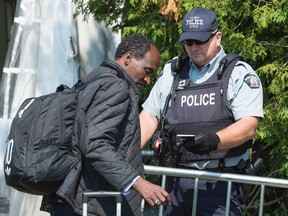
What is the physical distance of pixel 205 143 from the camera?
4.19 metres

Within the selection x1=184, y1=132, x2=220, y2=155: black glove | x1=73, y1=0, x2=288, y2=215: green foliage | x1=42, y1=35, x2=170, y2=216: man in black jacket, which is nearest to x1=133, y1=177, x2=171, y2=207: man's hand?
x1=42, y1=35, x2=170, y2=216: man in black jacket

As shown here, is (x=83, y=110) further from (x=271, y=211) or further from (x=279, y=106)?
(x=271, y=211)

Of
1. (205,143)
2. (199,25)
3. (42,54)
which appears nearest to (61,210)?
(205,143)

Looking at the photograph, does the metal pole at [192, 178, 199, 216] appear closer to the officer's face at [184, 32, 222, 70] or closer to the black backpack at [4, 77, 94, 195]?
the officer's face at [184, 32, 222, 70]

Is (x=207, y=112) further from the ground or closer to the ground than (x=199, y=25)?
closer to the ground

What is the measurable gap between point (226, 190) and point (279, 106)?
1.46 m

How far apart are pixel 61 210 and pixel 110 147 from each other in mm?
447

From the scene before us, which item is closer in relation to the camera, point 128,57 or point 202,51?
point 128,57

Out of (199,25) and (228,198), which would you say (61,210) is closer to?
(228,198)

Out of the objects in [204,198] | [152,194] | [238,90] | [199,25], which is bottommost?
[204,198]

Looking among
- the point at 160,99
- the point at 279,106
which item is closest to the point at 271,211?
the point at 279,106

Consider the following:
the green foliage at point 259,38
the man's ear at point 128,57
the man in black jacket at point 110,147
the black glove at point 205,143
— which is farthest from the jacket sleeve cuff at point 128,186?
the green foliage at point 259,38

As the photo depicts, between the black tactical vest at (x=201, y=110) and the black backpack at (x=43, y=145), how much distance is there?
0.76 meters

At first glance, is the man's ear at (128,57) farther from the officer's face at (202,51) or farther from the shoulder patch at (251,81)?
the shoulder patch at (251,81)
